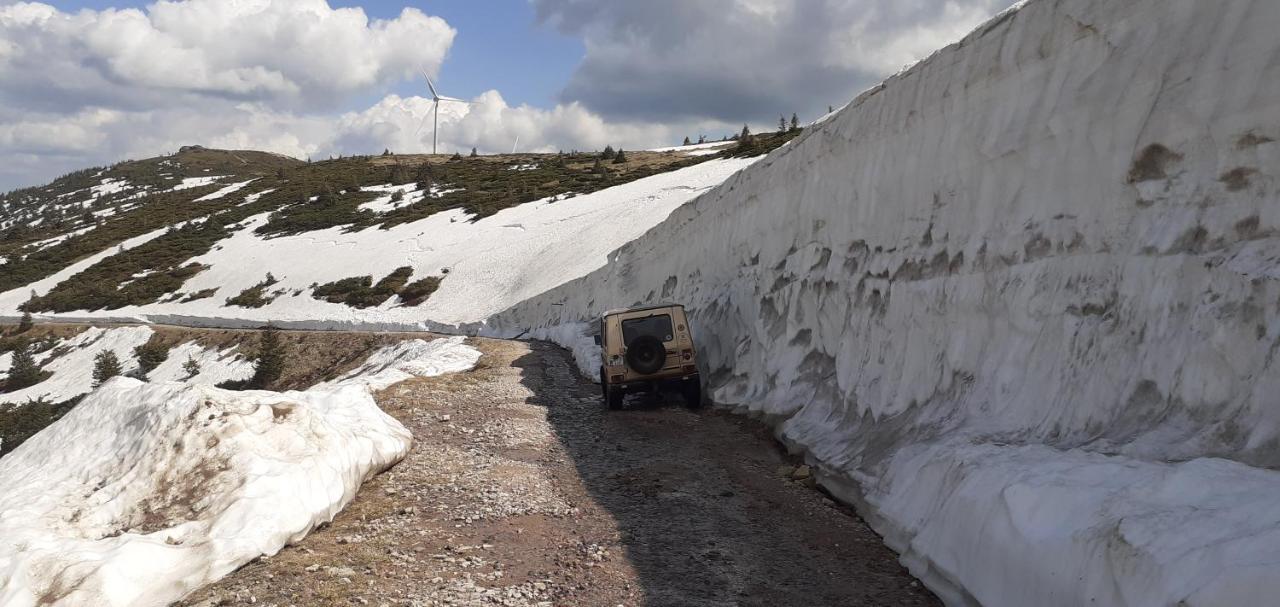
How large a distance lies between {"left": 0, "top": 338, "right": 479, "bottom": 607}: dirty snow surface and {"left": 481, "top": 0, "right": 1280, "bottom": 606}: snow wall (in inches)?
226

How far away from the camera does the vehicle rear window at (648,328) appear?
48.7 feet

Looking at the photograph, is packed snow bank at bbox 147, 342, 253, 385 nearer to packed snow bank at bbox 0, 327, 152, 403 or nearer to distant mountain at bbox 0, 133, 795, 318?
packed snow bank at bbox 0, 327, 152, 403

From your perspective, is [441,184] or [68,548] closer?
[68,548]

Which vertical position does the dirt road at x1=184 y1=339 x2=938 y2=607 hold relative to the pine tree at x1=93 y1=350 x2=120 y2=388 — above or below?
→ above

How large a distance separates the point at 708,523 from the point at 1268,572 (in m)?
5.18

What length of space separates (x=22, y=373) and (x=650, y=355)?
5045 centimetres

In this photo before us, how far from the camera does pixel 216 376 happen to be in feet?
136

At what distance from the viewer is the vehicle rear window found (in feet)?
48.7

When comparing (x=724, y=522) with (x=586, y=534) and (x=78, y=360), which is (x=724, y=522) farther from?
(x=78, y=360)

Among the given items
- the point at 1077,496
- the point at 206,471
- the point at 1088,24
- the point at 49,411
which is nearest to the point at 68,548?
the point at 206,471

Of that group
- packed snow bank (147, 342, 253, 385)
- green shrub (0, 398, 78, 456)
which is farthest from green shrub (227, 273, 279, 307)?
green shrub (0, 398, 78, 456)

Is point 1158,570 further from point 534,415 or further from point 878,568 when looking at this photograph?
point 534,415

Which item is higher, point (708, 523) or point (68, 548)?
point (68, 548)

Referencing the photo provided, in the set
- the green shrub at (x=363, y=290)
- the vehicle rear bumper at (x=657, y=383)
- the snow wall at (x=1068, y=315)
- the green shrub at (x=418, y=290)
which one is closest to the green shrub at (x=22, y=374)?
the green shrub at (x=363, y=290)
